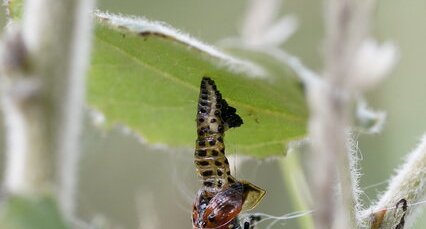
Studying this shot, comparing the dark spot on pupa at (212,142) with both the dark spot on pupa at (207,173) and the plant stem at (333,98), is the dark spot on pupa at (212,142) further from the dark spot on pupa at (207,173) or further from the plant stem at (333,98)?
the plant stem at (333,98)

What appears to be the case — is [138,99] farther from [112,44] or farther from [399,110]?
[399,110]

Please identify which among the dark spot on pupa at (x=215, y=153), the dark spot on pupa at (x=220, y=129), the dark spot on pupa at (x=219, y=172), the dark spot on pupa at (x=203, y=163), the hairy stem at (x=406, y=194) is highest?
the dark spot on pupa at (x=220, y=129)

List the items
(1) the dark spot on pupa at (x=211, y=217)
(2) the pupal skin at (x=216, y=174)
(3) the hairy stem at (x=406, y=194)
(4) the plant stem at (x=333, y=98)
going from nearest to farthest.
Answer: (4) the plant stem at (x=333, y=98)
(3) the hairy stem at (x=406, y=194)
(2) the pupal skin at (x=216, y=174)
(1) the dark spot on pupa at (x=211, y=217)

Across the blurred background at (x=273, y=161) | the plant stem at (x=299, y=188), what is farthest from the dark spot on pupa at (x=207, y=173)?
the blurred background at (x=273, y=161)

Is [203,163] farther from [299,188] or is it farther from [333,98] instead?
[333,98]

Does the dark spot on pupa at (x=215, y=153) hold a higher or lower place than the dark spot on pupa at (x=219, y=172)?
Result: lower

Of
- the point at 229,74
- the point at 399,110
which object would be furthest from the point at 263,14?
the point at 399,110

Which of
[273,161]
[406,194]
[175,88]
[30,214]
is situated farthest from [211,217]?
[273,161]

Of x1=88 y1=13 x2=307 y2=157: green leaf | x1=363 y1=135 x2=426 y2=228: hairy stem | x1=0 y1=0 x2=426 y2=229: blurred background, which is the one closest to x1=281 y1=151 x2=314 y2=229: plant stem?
x1=88 y1=13 x2=307 y2=157: green leaf

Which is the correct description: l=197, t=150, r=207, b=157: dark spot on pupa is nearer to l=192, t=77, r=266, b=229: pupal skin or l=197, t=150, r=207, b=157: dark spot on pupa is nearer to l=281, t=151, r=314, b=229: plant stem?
l=192, t=77, r=266, b=229: pupal skin
